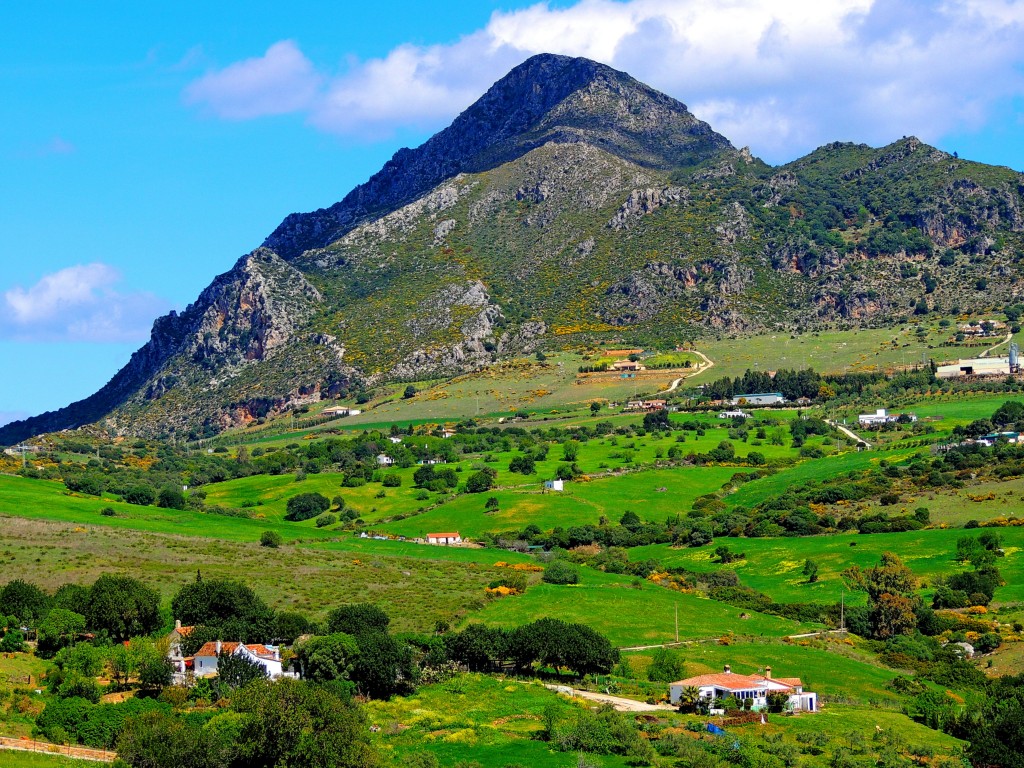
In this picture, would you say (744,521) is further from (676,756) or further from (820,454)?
(676,756)

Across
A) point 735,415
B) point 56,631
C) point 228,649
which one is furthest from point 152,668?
point 735,415

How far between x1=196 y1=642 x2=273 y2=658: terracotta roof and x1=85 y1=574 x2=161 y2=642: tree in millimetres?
6922

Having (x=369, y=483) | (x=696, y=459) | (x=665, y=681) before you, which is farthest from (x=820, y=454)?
(x=665, y=681)

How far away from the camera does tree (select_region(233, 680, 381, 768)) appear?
184 feet

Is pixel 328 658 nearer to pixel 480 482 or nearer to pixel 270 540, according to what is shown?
pixel 270 540

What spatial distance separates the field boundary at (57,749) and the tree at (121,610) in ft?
68.0

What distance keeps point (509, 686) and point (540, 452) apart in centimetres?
9195

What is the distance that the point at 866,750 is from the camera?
61.0 meters

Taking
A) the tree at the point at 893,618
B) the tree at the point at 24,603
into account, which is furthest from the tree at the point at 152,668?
the tree at the point at 893,618

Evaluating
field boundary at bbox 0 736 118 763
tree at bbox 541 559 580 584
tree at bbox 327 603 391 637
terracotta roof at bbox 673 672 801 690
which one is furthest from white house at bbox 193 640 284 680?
tree at bbox 541 559 580 584

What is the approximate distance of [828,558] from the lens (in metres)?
111

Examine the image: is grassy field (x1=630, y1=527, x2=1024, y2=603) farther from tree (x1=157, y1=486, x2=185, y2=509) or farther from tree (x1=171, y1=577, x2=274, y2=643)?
tree (x1=157, y1=486, x2=185, y2=509)

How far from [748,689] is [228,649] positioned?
28.0 metres

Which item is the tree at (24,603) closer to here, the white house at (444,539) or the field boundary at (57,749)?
the field boundary at (57,749)
